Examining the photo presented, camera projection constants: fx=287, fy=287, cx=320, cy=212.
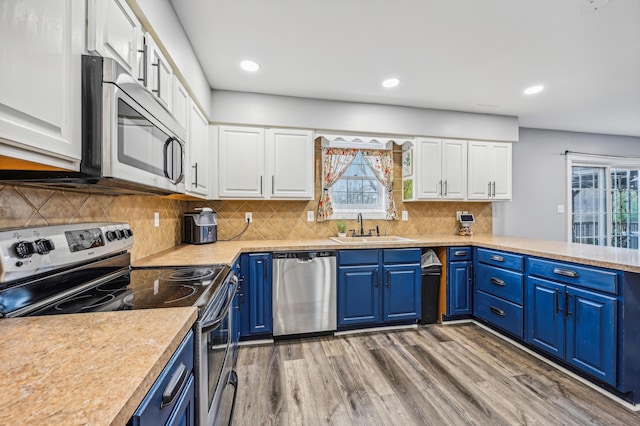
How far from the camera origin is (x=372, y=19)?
5.91 feet

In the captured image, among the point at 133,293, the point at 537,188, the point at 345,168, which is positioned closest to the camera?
the point at 133,293

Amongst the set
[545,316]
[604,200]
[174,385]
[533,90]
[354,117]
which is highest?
[533,90]

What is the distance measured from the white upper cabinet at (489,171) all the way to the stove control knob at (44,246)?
11.8 feet

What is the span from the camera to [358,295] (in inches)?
107

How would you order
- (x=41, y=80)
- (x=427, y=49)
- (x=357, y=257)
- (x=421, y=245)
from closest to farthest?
(x=41, y=80) → (x=427, y=49) → (x=357, y=257) → (x=421, y=245)

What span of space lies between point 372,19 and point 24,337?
85.3 inches

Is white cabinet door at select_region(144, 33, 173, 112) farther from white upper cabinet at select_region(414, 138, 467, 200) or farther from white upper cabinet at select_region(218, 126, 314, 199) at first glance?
white upper cabinet at select_region(414, 138, 467, 200)

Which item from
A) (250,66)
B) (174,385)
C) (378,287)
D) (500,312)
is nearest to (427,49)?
(250,66)

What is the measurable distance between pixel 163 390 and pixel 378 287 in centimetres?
229

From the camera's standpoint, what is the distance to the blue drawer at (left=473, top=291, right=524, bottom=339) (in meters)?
2.45

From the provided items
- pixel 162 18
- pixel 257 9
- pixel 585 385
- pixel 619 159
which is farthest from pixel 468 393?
pixel 619 159

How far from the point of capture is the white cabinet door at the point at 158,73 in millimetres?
1426

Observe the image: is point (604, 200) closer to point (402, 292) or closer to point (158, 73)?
point (402, 292)

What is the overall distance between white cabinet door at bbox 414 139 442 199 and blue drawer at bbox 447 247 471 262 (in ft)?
2.13
